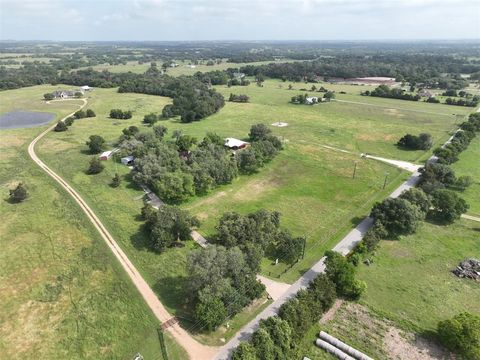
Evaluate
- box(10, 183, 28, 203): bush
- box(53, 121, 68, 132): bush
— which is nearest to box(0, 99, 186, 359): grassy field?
box(10, 183, 28, 203): bush

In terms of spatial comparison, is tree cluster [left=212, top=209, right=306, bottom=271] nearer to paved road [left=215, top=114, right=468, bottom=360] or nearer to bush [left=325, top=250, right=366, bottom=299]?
paved road [left=215, top=114, right=468, bottom=360]

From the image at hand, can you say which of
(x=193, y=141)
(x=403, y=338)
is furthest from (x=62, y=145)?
(x=403, y=338)

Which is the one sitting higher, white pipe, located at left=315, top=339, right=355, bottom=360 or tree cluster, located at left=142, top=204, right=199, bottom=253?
tree cluster, located at left=142, top=204, right=199, bottom=253

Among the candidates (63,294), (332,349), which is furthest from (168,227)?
(332,349)

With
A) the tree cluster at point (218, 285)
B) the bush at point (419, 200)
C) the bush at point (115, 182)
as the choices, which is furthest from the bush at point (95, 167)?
the bush at point (419, 200)

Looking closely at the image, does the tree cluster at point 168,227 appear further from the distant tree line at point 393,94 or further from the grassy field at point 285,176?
the distant tree line at point 393,94

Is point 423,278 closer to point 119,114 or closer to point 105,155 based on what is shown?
point 105,155
